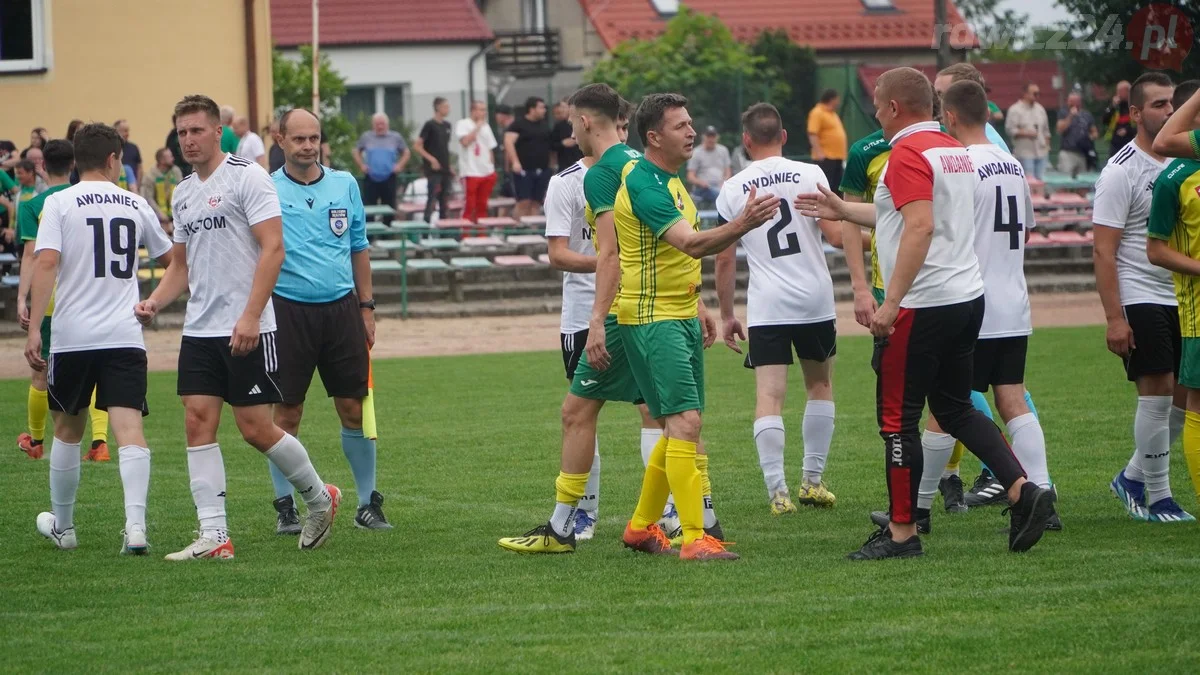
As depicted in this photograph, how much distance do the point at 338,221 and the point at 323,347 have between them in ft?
2.09

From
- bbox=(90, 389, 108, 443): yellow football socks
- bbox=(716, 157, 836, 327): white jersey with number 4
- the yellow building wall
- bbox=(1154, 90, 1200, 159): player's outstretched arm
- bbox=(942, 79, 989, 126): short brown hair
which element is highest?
the yellow building wall

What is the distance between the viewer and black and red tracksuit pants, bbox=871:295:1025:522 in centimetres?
652

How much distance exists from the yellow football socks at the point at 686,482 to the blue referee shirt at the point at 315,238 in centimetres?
215

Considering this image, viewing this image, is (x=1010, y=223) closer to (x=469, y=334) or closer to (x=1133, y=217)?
(x=1133, y=217)

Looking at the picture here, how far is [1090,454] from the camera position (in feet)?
31.7

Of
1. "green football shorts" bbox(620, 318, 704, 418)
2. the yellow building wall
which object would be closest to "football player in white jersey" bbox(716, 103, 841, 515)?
"green football shorts" bbox(620, 318, 704, 418)

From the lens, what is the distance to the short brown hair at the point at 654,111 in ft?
22.0

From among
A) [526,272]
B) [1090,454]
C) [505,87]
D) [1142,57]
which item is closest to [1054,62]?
[505,87]

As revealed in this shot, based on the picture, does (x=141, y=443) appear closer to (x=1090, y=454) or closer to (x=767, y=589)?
(x=767, y=589)

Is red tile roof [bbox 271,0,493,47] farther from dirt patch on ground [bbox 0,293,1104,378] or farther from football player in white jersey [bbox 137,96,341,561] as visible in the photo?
football player in white jersey [bbox 137,96,341,561]

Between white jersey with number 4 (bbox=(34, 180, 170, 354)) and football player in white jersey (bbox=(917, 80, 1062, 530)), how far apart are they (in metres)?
3.89

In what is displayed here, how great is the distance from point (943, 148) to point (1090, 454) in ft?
12.6

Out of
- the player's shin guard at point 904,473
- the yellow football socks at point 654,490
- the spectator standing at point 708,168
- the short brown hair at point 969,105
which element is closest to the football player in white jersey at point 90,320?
the yellow football socks at point 654,490

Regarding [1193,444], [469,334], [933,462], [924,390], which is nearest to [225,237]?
[924,390]
